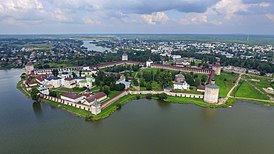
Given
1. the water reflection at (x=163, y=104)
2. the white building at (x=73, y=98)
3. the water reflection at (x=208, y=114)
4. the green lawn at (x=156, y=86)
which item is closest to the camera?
the water reflection at (x=208, y=114)

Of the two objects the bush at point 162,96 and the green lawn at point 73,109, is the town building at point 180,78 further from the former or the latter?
the green lawn at point 73,109

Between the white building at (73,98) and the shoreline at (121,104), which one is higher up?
the white building at (73,98)

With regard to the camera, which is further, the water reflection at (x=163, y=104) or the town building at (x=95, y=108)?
the water reflection at (x=163, y=104)

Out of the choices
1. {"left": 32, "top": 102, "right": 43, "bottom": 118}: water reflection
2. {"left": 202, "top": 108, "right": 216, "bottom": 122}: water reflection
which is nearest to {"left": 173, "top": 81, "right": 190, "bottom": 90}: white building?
{"left": 202, "top": 108, "right": 216, "bottom": 122}: water reflection

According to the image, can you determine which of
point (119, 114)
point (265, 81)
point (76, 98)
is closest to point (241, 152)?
point (119, 114)

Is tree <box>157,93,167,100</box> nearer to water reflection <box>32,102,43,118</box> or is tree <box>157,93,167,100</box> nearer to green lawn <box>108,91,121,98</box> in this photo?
green lawn <box>108,91,121,98</box>

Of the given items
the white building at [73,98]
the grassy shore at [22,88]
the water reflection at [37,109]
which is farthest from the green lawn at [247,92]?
the grassy shore at [22,88]

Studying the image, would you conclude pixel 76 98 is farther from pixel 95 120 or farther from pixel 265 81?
pixel 265 81
